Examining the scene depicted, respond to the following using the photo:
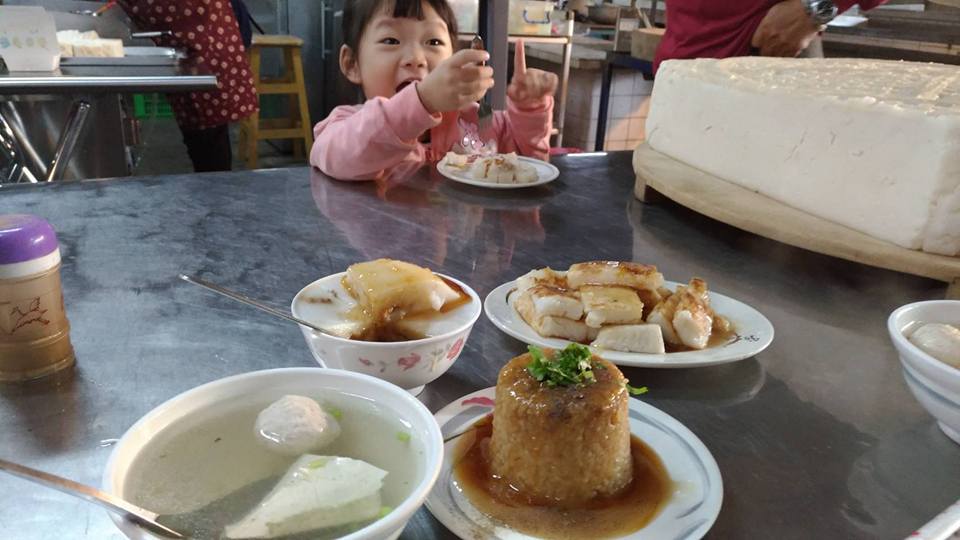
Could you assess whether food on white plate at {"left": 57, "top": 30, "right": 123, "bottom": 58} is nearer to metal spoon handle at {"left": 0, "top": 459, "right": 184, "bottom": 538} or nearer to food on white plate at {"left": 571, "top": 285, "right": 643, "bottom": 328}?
food on white plate at {"left": 571, "top": 285, "right": 643, "bottom": 328}

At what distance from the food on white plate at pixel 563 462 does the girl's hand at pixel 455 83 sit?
1.33 m

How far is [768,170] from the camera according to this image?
5.50 feet

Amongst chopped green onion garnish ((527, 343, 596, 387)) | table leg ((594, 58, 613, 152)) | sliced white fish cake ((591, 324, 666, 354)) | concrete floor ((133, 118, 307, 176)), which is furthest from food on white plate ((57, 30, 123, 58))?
table leg ((594, 58, 613, 152))

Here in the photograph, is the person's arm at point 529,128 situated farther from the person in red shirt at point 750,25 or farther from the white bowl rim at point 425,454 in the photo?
the white bowl rim at point 425,454

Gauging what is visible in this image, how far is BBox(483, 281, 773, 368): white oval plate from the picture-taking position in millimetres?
983

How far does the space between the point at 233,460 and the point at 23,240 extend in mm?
475

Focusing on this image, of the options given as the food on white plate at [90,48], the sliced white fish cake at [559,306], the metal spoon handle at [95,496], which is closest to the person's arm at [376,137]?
the sliced white fish cake at [559,306]

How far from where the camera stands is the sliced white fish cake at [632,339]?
1015 millimetres

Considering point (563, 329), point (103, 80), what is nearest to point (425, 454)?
point (563, 329)

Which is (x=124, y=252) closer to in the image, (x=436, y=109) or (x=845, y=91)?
(x=436, y=109)

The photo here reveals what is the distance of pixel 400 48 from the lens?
2.45m

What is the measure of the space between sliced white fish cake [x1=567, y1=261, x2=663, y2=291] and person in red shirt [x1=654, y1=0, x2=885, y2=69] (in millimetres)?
2338

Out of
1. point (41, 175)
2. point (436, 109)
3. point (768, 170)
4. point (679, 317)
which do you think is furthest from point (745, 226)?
point (41, 175)

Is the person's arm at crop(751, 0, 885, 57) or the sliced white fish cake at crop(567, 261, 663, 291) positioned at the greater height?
the person's arm at crop(751, 0, 885, 57)
